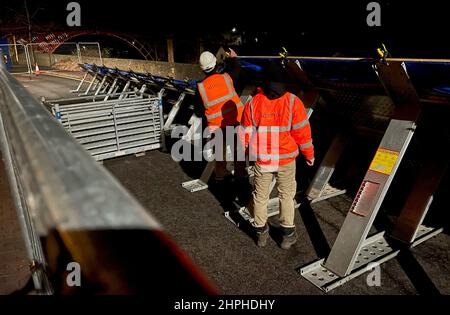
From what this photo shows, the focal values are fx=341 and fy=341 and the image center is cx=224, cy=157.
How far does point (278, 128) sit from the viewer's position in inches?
135

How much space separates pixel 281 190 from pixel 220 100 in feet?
5.70

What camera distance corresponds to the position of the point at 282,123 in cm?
340

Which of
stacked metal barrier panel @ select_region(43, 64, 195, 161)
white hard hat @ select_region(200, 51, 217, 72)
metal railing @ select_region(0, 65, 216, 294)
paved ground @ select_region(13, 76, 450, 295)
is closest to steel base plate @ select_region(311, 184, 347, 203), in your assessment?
paved ground @ select_region(13, 76, 450, 295)

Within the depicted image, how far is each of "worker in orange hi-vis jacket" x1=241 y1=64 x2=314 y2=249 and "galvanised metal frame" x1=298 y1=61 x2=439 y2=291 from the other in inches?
20.7

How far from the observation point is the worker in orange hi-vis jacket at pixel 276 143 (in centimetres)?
337

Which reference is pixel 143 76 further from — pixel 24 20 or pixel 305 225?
pixel 24 20

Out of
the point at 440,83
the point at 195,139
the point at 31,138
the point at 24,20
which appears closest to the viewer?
the point at 31,138

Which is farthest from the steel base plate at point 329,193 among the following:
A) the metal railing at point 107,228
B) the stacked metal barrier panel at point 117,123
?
the metal railing at point 107,228

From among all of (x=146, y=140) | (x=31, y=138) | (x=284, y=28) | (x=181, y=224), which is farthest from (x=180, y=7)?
(x=31, y=138)

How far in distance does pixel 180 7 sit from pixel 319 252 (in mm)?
15523

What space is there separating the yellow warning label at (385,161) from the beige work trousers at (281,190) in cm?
82
